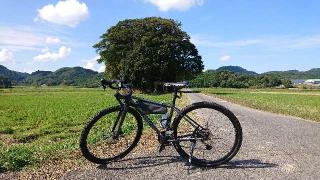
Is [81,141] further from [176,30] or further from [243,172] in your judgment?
[176,30]

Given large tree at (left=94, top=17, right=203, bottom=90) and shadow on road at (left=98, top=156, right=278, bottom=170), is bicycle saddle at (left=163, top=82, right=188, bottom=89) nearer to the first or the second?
shadow on road at (left=98, top=156, right=278, bottom=170)

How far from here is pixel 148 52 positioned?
64125 mm

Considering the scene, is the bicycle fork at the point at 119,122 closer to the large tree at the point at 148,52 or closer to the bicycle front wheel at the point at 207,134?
the bicycle front wheel at the point at 207,134

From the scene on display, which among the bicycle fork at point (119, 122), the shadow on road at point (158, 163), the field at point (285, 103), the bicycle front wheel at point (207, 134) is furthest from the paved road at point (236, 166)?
the field at point (285, 103)

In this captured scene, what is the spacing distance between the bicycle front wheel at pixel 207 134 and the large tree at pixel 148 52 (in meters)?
50.3

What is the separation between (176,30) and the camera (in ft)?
231

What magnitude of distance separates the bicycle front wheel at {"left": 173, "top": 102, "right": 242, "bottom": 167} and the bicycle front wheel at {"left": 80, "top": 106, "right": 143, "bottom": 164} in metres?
0.83

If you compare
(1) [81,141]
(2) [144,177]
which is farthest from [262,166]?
(1) [81,141]

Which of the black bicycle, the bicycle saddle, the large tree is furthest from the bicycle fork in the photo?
the large tree

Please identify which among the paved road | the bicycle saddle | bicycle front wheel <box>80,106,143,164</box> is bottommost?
the paved road

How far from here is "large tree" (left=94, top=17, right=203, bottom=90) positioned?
6225 centimetres

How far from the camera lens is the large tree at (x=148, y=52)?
62250 mm

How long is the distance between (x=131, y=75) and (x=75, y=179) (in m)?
57.5

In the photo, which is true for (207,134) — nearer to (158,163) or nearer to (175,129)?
(175,129)
